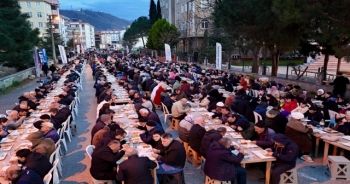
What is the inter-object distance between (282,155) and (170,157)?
224cm

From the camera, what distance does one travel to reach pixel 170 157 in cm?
557

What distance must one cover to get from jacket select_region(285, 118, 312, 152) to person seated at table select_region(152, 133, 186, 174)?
3167 millimetres

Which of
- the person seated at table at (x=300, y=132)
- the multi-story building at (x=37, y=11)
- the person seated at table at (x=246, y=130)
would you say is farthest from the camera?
the multi-story building at (x=37, y=11)

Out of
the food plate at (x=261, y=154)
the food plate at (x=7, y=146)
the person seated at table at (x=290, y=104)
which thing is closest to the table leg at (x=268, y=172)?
the food plate at (x=261, y=154)

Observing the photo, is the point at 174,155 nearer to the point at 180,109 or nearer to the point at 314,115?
the point at 180,109

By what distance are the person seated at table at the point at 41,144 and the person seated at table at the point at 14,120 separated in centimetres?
250

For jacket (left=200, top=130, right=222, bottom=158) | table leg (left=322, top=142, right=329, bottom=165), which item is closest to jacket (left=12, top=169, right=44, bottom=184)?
jacket (left=200, top=130, right=222, bottom=158)

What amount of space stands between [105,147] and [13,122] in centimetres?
447

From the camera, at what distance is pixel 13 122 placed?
823cm

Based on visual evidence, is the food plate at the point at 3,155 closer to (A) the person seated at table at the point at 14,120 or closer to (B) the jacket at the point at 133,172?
(A) the person seated at table at the point at 14,120


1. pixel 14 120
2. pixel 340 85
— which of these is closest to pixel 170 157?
pixel 14 120

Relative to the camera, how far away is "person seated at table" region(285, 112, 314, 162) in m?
6.92

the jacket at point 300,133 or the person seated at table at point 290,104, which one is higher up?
the person seated at table at point 290,104

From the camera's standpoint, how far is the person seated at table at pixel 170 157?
553 centimetres
